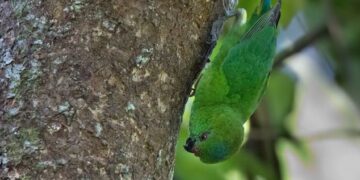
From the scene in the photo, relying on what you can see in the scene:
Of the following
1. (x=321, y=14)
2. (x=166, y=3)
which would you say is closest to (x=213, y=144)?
(x=166, y=3)

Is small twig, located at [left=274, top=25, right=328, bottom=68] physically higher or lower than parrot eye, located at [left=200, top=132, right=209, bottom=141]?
lower

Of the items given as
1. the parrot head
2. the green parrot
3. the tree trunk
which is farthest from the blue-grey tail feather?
the tree trunk

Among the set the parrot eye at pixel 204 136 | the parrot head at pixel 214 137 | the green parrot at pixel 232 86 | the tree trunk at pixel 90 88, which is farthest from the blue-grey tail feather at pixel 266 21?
the tree trunk at pixel 90 88

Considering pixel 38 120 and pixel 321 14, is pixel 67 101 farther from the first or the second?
pixel 321 14

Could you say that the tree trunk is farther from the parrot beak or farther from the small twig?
the small twig

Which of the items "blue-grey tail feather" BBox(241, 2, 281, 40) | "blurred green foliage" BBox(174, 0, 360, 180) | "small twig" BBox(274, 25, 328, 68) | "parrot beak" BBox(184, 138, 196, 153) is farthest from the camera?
"small twig" BBox(274, 25, 328, 68)

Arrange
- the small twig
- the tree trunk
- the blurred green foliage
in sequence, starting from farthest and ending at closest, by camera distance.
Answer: the small twig < the blurred green foliage < the tree trunk

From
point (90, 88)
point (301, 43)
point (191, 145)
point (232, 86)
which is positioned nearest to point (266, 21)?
point (232, 86)

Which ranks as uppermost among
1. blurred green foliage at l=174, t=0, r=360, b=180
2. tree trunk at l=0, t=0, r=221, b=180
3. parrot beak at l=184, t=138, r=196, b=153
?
tree trunk at l=0, t=0, r=221, b=180
